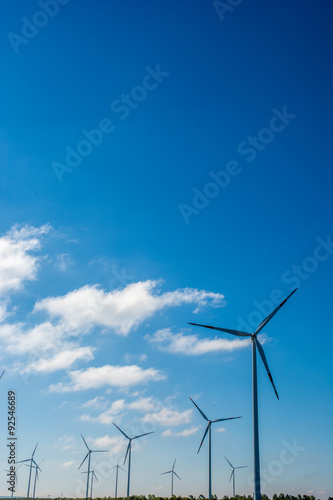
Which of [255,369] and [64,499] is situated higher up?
[255,369]

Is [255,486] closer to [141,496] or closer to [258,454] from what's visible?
[258,454]

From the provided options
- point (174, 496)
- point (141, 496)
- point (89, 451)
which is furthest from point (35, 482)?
point (174, 496)

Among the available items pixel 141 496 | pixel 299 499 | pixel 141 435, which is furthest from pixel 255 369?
pixel 141 435

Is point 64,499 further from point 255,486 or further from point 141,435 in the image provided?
point 255,486

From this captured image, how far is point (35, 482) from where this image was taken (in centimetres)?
13950

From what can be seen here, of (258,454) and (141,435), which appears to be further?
(141,435)

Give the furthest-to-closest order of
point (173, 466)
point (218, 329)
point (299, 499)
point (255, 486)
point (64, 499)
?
point (173, 466) < point (64, 499) < point (299, 499) < point (218, 329) < point (255, 486)

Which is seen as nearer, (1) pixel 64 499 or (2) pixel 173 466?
(1) pixel 64 499

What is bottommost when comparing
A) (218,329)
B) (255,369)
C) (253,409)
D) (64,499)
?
(64,499)

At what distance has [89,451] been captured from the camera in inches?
5221

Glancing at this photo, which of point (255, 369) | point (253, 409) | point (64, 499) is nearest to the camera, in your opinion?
point (253, 409)

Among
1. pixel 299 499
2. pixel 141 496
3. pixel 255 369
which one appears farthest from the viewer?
pixel 141 496

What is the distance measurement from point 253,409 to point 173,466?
11683 centimetres

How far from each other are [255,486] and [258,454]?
8.07ft
